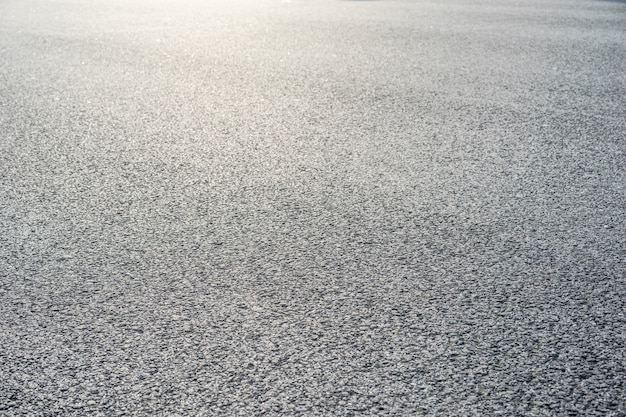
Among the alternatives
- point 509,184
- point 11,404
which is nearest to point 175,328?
point 11,404

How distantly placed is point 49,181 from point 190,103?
2.19 meters

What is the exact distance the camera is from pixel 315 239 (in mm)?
3953

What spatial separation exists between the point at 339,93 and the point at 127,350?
4481mm

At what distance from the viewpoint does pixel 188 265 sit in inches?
145

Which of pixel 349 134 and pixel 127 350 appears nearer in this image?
pixel 127 350

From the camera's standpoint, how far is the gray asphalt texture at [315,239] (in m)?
2.77

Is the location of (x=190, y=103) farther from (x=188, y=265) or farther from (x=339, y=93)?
(x=188, y=265)

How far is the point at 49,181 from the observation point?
191 inches

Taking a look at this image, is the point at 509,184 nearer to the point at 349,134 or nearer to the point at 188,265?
the point at 349,134

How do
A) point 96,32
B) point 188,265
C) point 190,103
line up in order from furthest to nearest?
1. point 96,32
2. point 190,103
3. point 188,265

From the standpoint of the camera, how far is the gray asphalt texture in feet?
9.10

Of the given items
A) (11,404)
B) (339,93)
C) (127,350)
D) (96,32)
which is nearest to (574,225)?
(127,350)

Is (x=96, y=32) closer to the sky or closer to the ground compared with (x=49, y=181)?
closer to the sky

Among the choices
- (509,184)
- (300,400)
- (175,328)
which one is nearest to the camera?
(300,400)
